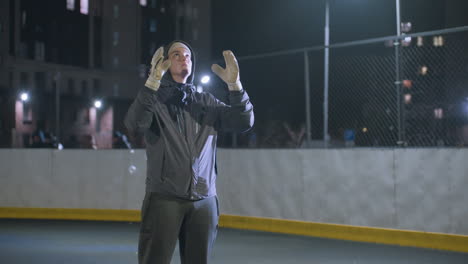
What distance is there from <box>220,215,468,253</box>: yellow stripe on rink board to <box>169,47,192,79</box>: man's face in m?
5.91

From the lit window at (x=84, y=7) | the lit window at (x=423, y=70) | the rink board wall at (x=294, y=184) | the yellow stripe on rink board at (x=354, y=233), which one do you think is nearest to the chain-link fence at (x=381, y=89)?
the lit window at (x=423, y=70)

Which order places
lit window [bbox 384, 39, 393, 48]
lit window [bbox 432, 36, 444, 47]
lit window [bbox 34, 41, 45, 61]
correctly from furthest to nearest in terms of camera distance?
lit window [bbox 34, 41, 45, 61] < lit window [bbox 432, 36, 444, 47] < lit window [bbox 384, 39, 393, 48]

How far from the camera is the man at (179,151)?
3.15 meters

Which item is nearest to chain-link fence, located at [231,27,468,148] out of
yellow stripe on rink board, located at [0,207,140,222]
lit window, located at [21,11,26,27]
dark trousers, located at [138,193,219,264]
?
yellow stripe on rink board, located at [0,207,140,222]

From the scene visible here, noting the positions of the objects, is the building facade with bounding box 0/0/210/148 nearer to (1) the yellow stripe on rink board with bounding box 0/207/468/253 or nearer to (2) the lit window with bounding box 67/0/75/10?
(2) the lit window with bounding box 67/0/75/10

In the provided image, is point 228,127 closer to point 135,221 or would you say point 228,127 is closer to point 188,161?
point 188,161

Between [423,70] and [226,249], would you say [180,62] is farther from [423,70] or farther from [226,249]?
[423,70]

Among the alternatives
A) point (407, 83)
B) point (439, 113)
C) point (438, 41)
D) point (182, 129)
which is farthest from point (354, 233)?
point (182, 129)

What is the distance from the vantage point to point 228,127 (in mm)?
3365

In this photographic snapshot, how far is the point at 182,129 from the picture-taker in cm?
327

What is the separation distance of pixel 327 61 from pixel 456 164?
3118 mm

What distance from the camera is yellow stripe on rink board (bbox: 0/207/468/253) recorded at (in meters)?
8.33

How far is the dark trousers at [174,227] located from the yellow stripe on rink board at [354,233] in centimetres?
579

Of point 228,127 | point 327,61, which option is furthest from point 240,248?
point 228,127
